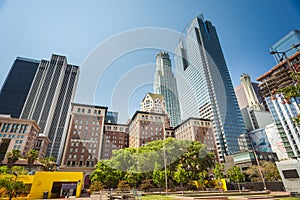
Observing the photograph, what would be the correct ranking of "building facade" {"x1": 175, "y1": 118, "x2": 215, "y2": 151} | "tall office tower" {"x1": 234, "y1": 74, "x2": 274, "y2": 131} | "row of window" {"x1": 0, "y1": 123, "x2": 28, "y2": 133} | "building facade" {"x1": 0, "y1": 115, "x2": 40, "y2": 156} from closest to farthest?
1. "building facade" {"x1": 0, "y1": 115, "x2": 40, "y2": 156}
2. "row of window" {"x1": 0, "y1": 123, "x2": 28, "y2": 133}
3. "building facade" {"x1": 175, "y1": 118, "x2": 215, "y2": 151}
4. "tall office tower" {"x1": 234, "y1": 74, "x2": 274, "y2": 131}

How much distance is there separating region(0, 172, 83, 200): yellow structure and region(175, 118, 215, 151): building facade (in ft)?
148

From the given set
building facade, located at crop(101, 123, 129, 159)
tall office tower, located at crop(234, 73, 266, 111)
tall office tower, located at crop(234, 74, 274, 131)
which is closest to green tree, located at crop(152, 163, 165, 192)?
building facade, located at crop(101, 123, 129, 159)

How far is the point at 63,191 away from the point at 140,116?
120 ft

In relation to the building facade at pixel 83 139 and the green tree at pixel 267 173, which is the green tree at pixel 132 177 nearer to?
the green tree at pixel 267 173

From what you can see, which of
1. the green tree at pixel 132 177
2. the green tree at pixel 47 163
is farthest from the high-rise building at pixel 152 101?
the green tree at pixel 47 163

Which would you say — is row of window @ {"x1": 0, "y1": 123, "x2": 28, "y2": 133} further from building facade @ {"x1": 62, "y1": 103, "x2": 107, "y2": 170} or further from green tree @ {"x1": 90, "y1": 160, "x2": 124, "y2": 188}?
green tree @ {"x1": 90, "y1": 160, "x2": 124, "y2": 188}

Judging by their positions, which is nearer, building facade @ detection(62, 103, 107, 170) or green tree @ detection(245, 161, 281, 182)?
green tree @ detection(245, 161, 281, 182)

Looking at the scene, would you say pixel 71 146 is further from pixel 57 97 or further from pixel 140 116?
pixel 57 97

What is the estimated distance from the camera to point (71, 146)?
5072cm

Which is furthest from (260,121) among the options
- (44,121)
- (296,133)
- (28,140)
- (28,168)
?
(44,121)

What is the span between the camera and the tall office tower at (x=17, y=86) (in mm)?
97412

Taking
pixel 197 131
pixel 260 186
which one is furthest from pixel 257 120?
pixel 260 186

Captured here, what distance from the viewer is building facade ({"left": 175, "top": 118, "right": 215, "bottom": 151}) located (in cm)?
6178

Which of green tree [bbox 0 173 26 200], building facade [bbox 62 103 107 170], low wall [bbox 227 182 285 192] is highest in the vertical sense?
building facade [bbox 62 103 107 170]
